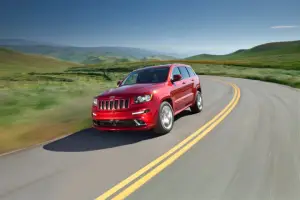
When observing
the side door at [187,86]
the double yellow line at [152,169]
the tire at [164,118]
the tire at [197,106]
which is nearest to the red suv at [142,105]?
the tire at [164,118]

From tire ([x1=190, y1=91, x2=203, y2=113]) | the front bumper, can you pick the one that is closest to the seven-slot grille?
the front bumper

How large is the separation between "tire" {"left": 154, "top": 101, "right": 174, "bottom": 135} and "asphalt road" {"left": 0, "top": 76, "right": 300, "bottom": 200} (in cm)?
21

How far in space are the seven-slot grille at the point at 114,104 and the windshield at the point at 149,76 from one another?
1.73 metres

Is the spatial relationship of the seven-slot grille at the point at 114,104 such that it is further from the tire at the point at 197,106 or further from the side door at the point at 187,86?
the tire at the point at 197,106

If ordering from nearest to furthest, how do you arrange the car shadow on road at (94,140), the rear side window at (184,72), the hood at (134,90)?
the car shadow on road at (94,140)
the hood at (134,90)
the rear side window at (184,72)

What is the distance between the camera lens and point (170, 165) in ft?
18.1

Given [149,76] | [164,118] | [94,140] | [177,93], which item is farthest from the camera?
[149,76]

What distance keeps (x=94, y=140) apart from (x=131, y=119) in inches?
42.3

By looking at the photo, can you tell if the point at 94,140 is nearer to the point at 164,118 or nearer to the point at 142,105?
the point at 142,105

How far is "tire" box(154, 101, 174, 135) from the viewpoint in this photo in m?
7.89

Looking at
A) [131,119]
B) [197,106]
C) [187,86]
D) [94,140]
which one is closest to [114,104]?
[131,119]

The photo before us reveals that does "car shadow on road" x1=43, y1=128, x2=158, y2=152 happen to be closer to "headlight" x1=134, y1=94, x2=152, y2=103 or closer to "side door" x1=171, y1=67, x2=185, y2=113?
"headlight" x1=134, y1=94, x2=152, y2=103

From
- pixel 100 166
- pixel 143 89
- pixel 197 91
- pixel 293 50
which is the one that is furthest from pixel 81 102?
pixel 293 50

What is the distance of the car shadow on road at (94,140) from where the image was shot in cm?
716
